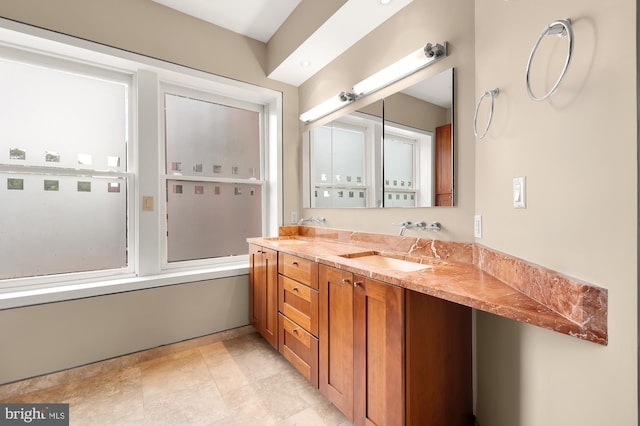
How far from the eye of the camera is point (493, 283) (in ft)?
3.73

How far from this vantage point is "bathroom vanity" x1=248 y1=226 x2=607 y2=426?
87 centimetres

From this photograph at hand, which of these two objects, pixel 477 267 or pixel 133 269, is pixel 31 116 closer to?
pixel 133 269

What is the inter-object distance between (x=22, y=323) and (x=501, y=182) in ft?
9.64

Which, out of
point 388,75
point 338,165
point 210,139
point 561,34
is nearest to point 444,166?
point 388,75

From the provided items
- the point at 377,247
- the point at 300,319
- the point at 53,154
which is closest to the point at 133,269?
the point at 53,154

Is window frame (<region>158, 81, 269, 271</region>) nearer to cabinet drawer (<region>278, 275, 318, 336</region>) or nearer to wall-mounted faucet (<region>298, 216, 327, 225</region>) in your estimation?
wall-mounted faucet (<region>298, 216, 327, 225</region>)

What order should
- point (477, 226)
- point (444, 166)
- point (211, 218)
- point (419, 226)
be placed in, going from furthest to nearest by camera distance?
point (211, 218), point (419, 226), point (444, 166), point (477, 226)

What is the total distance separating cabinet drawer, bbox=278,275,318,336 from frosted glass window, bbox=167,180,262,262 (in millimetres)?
1050

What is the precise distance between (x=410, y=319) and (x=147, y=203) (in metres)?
2.23

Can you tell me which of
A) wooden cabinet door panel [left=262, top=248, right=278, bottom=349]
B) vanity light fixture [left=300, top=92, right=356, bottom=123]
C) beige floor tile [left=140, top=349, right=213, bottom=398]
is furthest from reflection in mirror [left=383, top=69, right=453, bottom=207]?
beige floor tile [left=140, top=349, right=213, bottom=398]

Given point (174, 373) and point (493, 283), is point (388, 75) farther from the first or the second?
point (174, 373)

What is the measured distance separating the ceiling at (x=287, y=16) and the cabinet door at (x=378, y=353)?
176 centimetres

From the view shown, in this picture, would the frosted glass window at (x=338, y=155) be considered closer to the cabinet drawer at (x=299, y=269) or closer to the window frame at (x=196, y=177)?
the window frame at (x=196, y=177)

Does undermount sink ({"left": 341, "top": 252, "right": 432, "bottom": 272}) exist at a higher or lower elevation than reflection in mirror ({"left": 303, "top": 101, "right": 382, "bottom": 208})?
lower
